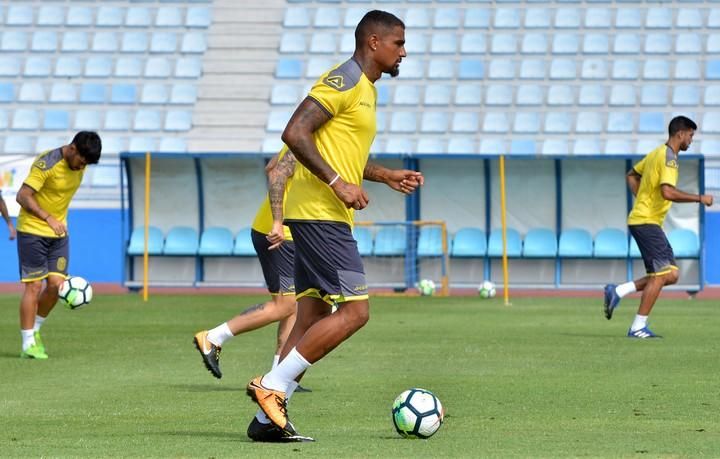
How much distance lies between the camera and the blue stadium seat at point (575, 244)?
26828 mm

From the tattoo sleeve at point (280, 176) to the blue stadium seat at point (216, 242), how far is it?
18133 millimetres

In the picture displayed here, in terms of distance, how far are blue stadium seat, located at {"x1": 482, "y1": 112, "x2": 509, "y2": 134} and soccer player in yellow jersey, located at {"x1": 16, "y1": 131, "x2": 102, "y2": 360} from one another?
62.7 ft

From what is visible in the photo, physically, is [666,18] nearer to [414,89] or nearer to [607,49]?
[607,49]

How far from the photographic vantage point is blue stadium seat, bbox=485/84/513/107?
31.9 m

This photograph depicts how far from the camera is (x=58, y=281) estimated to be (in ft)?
43.1

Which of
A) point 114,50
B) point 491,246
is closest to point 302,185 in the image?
point 491,246

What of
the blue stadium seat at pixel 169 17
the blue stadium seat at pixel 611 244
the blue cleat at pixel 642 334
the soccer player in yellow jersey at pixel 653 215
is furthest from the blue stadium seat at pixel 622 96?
the blue cleat at pixel 642 334

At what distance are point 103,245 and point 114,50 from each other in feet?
28.2

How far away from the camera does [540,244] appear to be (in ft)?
88.8

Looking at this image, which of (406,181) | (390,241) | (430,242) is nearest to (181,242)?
(390,241)

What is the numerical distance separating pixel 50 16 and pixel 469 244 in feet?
47.4

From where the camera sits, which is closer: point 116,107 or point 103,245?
point 103,245

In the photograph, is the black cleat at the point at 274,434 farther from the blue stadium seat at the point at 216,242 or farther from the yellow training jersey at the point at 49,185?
the blue stadium seat at the point at 216,242

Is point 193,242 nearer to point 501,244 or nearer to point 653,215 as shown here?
point 501,244
